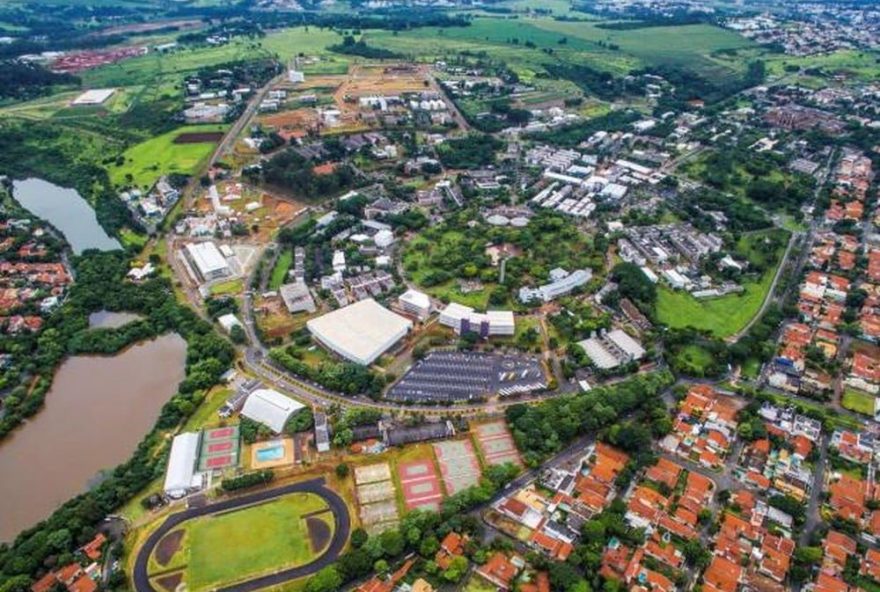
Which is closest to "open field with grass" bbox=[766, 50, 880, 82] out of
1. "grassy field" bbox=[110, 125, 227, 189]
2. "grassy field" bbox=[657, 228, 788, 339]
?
"grassy field" bbox=[657, 228, 788, 339]

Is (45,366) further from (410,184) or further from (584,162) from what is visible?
(584,162)

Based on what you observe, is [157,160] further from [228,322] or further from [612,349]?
[612,349]

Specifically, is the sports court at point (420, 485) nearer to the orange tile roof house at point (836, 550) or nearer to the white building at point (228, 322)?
the white building at point (228, 322)

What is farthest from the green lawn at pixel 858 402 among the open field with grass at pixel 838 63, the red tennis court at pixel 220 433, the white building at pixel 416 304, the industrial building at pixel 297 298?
the open field with grass at pixel 838 63

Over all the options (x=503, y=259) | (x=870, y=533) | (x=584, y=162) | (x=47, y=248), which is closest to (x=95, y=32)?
(x=47, y=248)

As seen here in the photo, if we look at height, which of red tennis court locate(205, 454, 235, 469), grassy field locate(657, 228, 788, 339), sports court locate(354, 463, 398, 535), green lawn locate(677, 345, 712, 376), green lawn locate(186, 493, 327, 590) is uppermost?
red tennis court locate(205, 454, 235, 469)

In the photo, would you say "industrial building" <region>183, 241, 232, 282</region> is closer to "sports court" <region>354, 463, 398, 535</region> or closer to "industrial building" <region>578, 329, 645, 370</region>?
"sports court" <region>354, 463, 398, 535</region>

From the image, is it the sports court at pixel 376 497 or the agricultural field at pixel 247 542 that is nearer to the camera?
the agricultural field at pixel 247 542

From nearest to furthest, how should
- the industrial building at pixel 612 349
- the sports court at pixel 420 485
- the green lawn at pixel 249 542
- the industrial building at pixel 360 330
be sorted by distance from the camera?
1. the green lawn at pixel 249 542
2. the sports court at pixel 420 485
3. the industrial building at pixel 612 349
4. the industrial building at pixel 360 330
